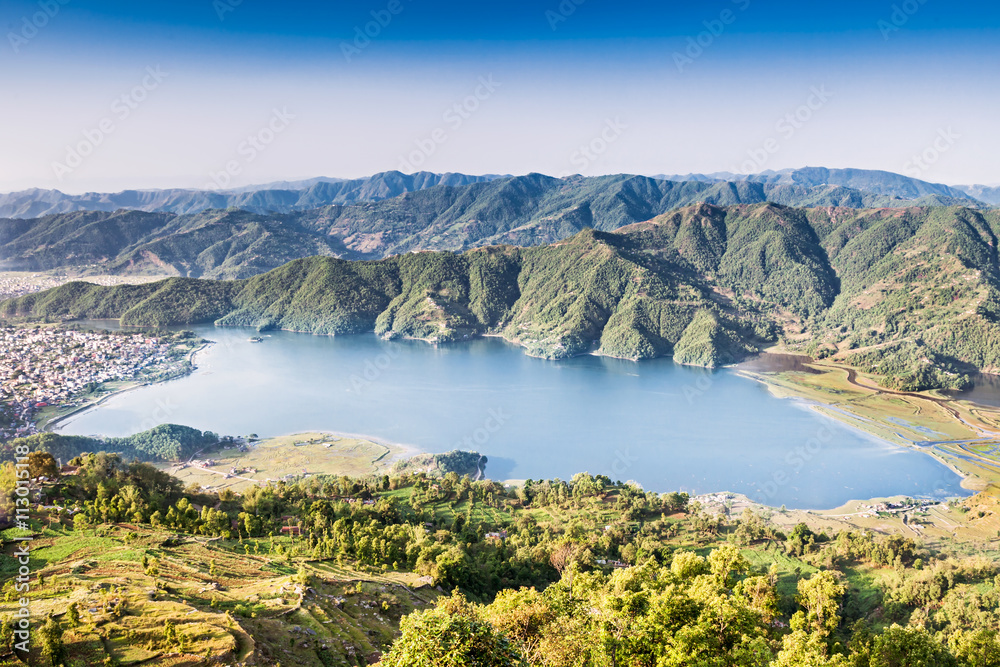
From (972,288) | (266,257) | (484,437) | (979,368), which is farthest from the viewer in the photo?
(266,257)

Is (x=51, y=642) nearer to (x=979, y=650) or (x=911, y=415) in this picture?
(x=979, y=650)

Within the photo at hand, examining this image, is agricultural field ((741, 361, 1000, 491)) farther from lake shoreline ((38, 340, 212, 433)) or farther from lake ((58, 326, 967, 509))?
lake shoreline ((38, 340, 212, 433))

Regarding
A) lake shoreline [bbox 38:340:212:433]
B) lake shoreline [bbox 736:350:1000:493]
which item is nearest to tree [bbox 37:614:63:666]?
lake shoreline [bbox 38:340:212:433]

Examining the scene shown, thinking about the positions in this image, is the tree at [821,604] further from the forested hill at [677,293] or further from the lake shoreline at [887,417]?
the forested hill at [677,293]

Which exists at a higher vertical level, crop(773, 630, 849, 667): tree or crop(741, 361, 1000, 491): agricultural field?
crop(773, 630, 849, 667): tree

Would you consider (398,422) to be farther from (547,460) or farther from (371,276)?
(371,276)

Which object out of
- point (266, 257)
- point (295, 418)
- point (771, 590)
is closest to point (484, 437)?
point (295, 418)
